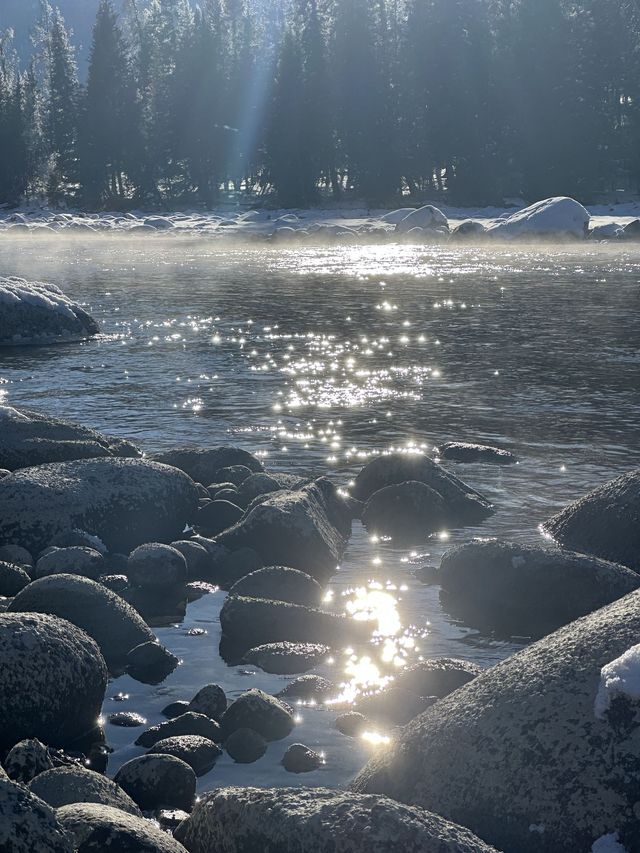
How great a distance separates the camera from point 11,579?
795cm

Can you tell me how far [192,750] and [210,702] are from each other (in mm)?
580

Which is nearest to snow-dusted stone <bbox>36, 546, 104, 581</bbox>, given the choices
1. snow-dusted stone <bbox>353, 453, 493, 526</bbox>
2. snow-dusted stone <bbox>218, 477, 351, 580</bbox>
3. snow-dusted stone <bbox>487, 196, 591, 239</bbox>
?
snow-dusted stone <bbox>218, 477, 351, 580</bbox>

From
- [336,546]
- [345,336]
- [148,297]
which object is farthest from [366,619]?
[148,297]

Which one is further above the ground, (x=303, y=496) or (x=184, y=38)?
(x=184, y=38)

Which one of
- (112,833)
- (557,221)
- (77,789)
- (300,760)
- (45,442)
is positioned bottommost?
(300,760)

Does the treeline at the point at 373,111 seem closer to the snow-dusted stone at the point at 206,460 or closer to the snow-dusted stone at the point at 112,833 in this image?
the snow-dusted stone at the point at 206,460

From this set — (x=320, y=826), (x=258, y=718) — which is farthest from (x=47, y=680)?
(x=320, y=826)

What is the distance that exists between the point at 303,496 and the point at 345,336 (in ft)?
44.3

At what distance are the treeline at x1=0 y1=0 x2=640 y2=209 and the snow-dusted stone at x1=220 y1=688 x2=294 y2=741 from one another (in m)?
66.4

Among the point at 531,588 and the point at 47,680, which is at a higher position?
the point at 47,680

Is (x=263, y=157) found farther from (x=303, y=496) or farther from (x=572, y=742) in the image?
(x=572, y=742)

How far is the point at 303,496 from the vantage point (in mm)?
9266

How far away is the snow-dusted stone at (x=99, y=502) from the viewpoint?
8961 millimetres

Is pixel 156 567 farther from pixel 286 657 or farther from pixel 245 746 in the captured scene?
pixel 245 746
